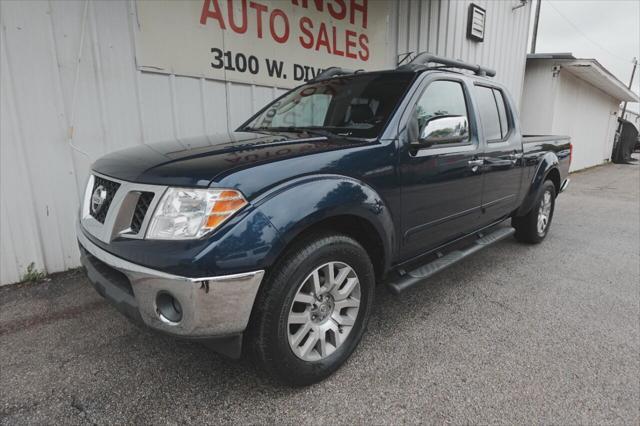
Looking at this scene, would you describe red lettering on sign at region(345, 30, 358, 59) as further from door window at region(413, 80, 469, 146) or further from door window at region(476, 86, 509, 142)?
door window at region(413, 80, 469, 146)

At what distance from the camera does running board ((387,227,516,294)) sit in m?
2.57

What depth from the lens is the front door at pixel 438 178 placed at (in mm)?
2553

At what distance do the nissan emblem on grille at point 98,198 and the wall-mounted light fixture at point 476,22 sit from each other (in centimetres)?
829

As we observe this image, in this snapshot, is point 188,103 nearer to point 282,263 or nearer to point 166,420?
point 282,263

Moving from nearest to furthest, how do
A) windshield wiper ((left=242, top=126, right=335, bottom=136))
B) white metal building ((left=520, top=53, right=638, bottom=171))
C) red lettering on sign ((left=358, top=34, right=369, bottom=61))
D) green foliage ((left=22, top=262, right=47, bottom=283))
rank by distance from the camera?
windshield wiper ((left=242, top=126, right=335, bottom=136)) < green foliage ((left=22, top=262, right=47, bottom=283)) < red lettering on sign ((left=358, top=34, right=369, bottom=61)) < white metal building ((left=520, top=53, right=638, bottom=171))

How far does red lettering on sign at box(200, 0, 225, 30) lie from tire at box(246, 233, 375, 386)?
3.29 meters

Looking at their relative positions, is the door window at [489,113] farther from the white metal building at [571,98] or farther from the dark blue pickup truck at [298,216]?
the white metal building at [571,98]

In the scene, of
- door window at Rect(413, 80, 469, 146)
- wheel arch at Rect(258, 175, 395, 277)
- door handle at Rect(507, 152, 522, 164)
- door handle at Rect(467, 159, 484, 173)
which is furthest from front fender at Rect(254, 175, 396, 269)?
door handle at Rect(507, 152, 522, 164)

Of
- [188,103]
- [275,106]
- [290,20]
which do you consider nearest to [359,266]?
[275,106]

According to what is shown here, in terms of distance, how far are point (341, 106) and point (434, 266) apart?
1396 millimetres

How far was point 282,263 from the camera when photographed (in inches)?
74.0

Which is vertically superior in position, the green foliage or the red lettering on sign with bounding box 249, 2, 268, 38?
the red lettering on sign with bounding box 249, 2, 268, 38

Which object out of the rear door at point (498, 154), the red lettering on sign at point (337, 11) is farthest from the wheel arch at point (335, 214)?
the red lettering on sign at point (337, 11)

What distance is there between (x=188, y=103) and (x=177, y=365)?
292cm
